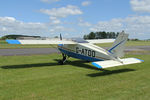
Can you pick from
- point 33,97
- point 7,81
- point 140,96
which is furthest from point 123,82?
point 7,81

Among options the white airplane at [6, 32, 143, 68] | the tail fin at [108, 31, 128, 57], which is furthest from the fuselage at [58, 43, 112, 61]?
the tail fin at [108, 31, 128, 57]

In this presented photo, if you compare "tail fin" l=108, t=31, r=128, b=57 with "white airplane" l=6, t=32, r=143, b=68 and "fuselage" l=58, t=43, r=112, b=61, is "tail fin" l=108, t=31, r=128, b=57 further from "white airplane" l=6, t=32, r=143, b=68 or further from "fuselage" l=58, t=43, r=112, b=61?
"fuselage" l=58, t=43, r=112, b=61

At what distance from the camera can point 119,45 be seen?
8.51m

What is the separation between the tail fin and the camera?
8.31 m

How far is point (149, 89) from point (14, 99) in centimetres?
486

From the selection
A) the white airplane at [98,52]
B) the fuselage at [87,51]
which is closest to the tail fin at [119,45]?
the white airplane at [98,52]

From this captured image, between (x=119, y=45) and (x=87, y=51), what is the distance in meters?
2.53

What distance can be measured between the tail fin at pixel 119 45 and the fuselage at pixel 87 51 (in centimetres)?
40

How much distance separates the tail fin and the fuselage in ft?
1.31

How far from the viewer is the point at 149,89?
559 centimetres

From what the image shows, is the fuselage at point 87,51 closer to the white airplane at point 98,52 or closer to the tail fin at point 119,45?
the white airplane at point 98,52

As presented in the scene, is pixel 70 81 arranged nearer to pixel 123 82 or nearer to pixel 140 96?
pixel 123 82

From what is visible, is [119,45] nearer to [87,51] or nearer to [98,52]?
[98,52]

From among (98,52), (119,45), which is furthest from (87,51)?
(119,45)
